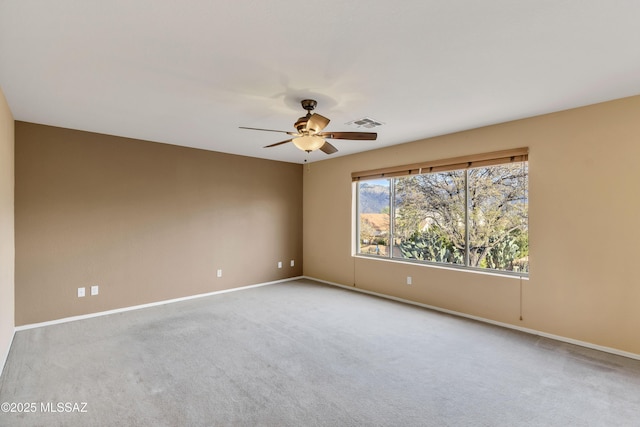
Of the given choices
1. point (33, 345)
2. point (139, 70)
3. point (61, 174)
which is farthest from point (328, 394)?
point (61, 174)

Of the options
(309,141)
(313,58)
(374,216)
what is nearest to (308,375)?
(309,141)

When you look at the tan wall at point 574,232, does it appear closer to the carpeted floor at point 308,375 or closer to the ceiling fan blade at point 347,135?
the carpeted floor at point 308,375

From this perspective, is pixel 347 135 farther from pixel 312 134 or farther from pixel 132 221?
pixel 132 221

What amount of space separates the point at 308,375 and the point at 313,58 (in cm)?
251

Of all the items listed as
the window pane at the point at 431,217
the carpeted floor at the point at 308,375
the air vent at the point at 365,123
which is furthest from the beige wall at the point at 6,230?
the window pane at the point at 431,217

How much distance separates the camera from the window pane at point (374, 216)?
5.38 m

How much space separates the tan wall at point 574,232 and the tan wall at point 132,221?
3.28m

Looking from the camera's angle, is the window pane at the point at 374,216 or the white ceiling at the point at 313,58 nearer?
the white ceiling at the point at 313,58

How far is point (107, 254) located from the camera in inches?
170

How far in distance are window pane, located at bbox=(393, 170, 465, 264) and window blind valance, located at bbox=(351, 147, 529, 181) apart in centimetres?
19

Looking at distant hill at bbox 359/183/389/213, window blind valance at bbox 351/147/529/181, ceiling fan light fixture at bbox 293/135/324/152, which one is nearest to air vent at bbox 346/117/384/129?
ceiling fan light fixture at bbox 293/135/324/152

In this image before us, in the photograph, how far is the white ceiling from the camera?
5.74ft

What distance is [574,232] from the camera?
330 cm

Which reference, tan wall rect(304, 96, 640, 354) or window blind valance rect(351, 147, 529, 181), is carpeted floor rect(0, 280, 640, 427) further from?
window blind valance rect(351, 147, 529, 181)
